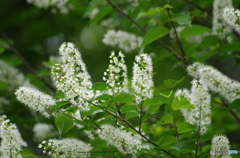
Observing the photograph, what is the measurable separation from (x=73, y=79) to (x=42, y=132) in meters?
3.18

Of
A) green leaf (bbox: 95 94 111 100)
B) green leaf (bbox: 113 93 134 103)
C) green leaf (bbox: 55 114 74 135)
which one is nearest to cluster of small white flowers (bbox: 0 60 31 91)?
green leaf (bbox: 55 114 74 135)

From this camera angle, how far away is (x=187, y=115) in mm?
3283

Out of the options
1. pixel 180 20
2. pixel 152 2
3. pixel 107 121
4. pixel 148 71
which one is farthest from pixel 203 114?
Answer: pixel 152 2

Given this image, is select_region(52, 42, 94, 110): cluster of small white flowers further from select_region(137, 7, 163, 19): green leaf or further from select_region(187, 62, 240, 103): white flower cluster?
select_region(187, 62, 240, 103): white flower cluster

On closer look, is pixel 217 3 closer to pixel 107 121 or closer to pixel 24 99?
pixel 107 121

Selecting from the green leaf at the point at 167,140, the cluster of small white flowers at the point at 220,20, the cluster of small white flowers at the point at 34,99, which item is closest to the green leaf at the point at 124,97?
the green leaf at the point at 167,140

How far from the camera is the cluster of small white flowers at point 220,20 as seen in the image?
402cm

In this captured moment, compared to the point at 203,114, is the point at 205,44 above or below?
above

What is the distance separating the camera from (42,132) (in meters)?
5.70

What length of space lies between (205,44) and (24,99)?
2.22 meters

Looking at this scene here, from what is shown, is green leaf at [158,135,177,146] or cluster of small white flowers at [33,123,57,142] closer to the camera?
green leaf at [158,135,177,146]

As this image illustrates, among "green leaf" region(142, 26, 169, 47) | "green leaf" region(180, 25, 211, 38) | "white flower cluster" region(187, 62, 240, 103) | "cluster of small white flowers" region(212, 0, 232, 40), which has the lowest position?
"white flower cluster" region(187, 62, 240, 103)

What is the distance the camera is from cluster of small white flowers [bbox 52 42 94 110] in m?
2.70

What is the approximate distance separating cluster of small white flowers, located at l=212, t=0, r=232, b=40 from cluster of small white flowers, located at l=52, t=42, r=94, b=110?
1.94m
